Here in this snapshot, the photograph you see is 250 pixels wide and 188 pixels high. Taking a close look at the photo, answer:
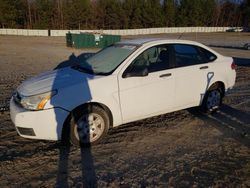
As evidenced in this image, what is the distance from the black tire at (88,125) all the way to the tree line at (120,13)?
179 ft

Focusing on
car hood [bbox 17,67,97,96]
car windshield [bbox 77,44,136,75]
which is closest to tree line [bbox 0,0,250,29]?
car windshield [bbox 77,44,136,75]

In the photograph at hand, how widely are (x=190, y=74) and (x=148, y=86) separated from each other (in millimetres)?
1050

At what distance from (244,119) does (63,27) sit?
55.7m

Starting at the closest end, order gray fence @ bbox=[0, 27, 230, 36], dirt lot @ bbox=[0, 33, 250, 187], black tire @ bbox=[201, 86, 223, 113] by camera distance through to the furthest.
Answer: dirt lot @ bbox=[0, 33, 250, 187], black tire @ bbox=[201, 86, 223, 113], gray fence @ bbox=[0, 27, 230, 36]

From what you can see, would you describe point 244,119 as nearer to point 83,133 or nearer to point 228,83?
point 228,83

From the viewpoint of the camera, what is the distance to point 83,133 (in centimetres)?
430

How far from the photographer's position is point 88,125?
430 centimetres

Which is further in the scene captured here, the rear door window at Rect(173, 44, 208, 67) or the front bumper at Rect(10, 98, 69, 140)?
the rear door window at Rect(173, 44, 208, 67)

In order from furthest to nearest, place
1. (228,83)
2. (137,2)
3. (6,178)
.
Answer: (137,2) → (228,83) → (6,178)

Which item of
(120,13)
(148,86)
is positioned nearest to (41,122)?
(148,86)

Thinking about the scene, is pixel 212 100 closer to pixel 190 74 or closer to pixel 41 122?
pixel 190 74

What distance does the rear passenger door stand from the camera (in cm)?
511

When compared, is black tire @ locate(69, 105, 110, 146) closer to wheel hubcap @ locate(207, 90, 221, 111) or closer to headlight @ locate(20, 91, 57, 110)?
headlight @ locate(20, 91, 57, 110)

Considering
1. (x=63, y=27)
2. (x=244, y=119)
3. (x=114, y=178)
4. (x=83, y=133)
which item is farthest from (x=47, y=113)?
(x=63, y=27)
